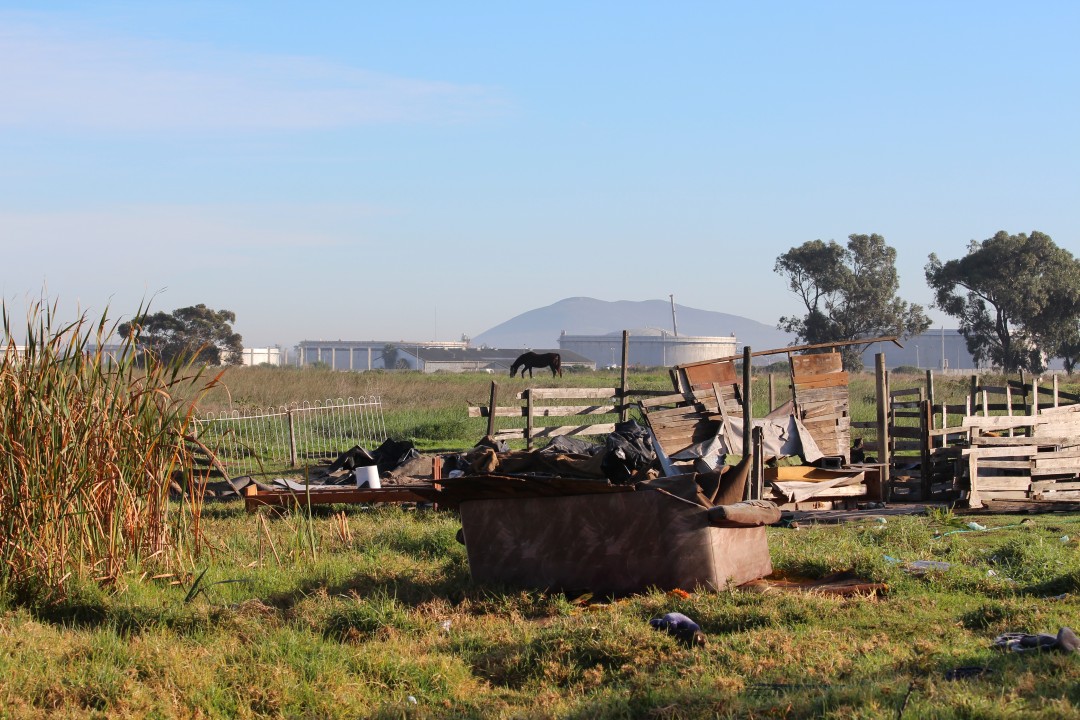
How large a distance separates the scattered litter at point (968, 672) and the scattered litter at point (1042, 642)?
16.3 inches

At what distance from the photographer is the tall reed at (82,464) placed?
7363mm

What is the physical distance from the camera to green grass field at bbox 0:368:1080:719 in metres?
5.11

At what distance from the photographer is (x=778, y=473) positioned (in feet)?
45.5

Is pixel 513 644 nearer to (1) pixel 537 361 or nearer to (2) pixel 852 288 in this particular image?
(1) pixel 537 361

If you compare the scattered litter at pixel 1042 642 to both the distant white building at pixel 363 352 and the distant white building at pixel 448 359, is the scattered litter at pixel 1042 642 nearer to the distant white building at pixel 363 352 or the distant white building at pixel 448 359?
the distant white building at pixel 448 359

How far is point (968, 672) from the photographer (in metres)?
5.26

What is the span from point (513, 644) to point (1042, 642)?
288cm

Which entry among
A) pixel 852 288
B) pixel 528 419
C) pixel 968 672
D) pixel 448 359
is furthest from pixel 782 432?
pixel 448 359

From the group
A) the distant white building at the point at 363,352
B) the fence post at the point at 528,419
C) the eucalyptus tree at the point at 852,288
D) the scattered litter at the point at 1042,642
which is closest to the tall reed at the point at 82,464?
the scattered litter at the point at 1042,642

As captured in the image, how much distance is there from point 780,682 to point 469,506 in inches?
132

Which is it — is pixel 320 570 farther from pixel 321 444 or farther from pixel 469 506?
pixel 321 444

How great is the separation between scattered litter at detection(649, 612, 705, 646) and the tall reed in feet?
12.5

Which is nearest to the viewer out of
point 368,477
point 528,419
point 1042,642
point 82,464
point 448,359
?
point 1042,642

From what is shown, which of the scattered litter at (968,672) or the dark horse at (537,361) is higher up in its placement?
the dark horse at (537,361)
